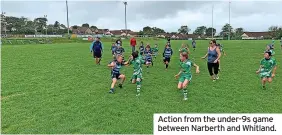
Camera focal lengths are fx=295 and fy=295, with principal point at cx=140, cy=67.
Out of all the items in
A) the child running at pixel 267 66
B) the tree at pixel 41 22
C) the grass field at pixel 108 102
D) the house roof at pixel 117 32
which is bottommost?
the grass field at pixel 108 102

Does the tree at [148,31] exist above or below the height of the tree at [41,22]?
below

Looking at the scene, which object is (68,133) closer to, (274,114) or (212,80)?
(274,114)

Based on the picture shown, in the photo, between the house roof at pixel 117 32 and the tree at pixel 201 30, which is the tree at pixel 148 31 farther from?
the tree at pixel 201 30

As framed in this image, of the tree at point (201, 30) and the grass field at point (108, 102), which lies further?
the tree at point (201, 30)

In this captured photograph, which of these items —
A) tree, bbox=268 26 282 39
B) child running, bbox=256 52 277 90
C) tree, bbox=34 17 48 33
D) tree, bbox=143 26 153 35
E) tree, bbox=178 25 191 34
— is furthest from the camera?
tree, bbox=178 25 191 34

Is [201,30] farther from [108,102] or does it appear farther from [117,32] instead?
[108,102]

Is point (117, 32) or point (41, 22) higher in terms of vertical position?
point (41, 22)

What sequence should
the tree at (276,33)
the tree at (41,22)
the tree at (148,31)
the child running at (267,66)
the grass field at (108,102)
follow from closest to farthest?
the grass field at (108,102) → the child running at (267,66) → the tree at (276,33) → the tree at (41,22) → the tree at (148,31)

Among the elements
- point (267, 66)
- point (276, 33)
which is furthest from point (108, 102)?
point (276, 33)

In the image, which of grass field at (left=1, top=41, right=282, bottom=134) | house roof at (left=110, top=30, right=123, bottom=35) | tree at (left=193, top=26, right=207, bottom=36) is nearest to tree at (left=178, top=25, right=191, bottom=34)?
tree at (left=193, top=26, right=207, bottom=36)

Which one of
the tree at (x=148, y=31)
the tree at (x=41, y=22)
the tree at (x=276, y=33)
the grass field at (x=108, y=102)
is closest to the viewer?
the grass field at (x=108, y=102)

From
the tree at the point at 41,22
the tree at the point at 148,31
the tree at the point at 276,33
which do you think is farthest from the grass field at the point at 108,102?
the tree at the point at 41,22

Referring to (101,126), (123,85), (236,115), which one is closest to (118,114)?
(101,126)

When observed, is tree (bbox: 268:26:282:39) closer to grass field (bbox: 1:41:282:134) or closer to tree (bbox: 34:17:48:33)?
tree (bbox: 34:17:48:33)
